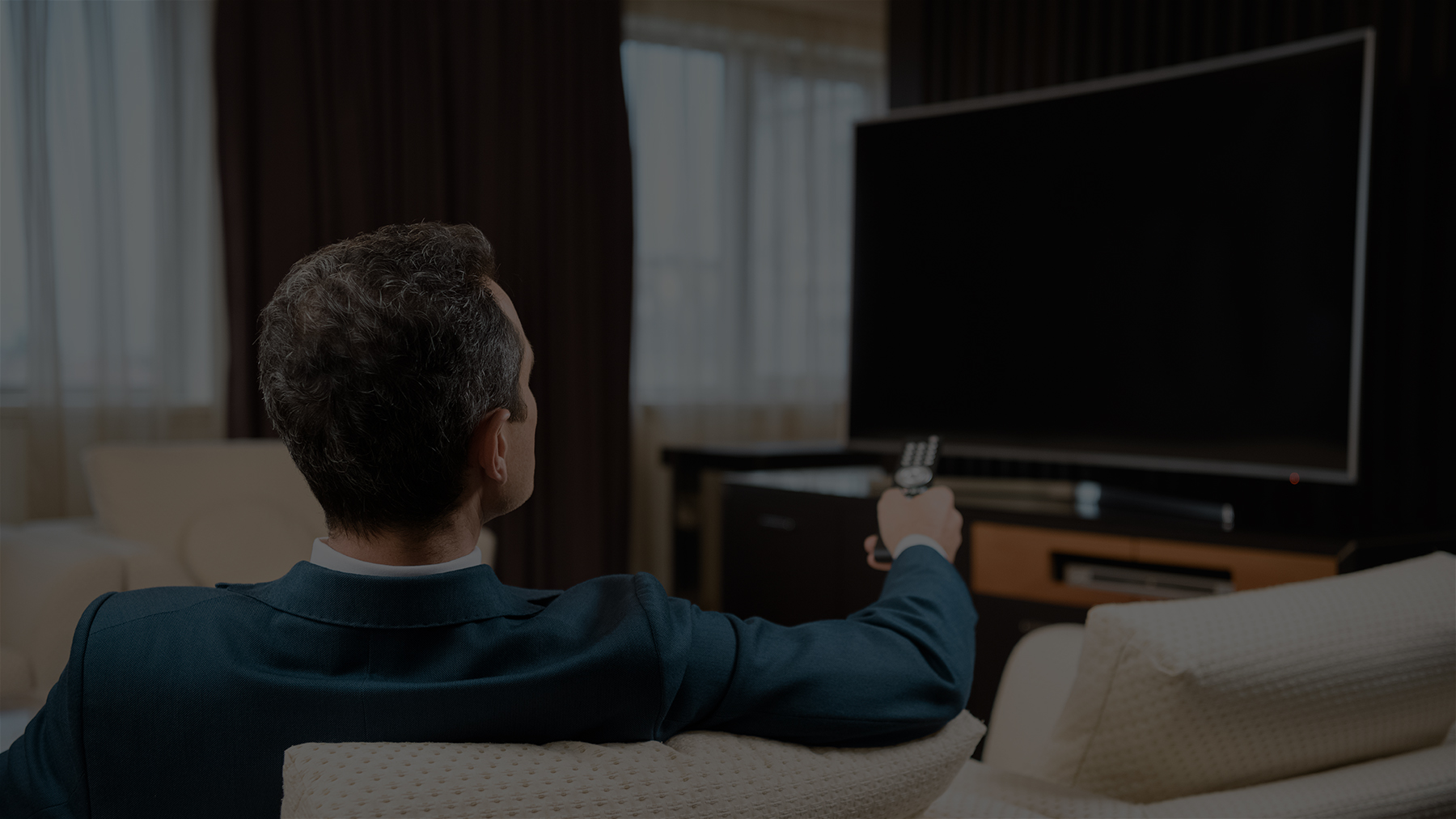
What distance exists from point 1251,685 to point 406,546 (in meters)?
0.67

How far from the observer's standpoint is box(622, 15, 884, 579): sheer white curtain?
404 cm

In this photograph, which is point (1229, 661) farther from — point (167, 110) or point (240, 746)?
point (167, 110)

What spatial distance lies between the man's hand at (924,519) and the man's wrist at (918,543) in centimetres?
1

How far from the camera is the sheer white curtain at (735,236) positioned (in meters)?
4.04

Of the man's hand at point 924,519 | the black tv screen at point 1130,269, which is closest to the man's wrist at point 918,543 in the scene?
the man's hand at point 924,519

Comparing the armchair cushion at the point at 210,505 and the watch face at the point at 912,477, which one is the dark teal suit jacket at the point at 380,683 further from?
the armchair cushion at the point at 210,505

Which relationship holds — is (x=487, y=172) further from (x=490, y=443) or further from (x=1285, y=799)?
(x=1285, y=799)

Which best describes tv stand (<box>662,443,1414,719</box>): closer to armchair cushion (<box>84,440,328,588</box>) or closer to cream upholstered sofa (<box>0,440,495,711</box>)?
cream upholstered sofa (<box>0,440,495,711</box>)

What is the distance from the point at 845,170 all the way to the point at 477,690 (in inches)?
162

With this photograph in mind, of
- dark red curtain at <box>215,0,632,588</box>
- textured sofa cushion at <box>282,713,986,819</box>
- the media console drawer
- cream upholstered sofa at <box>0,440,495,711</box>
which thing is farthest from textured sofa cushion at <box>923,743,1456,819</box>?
dark red curtain at <box>215,0,632,588</box>

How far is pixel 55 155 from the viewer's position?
9.43ft

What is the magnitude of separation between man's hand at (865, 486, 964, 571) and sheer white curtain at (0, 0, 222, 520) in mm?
2761

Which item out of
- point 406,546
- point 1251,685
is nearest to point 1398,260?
point 1251,685

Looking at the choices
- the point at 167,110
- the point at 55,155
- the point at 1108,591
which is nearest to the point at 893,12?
the point at 1108,591
